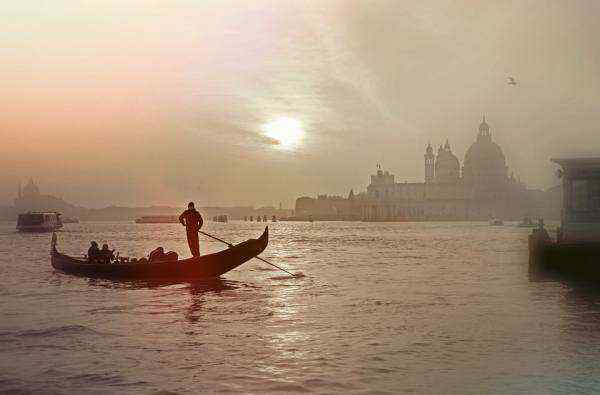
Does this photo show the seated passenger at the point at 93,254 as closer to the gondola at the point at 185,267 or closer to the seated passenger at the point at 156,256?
the gondola at the point at 185,267

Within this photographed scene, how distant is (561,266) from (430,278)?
5406mm

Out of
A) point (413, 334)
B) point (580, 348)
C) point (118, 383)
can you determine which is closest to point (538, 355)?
point (580, 348)

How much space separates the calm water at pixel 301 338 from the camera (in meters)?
Answer: 10.4

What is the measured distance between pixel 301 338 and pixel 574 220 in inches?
782

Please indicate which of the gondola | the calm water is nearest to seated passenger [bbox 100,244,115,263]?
the gondola

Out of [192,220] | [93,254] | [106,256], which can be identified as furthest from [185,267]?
[93,254]

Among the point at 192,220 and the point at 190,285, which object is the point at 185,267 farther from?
the point at 192,220

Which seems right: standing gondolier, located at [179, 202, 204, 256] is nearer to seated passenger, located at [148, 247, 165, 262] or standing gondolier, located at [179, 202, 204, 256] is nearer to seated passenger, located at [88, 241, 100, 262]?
seated passenger, located at [148, 247, 165, 262]

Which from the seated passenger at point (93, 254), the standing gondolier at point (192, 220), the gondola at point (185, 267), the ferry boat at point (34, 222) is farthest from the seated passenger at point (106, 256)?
the ferry boat at point (34, 222)

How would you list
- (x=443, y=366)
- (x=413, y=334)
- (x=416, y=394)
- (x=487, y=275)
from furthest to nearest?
(x=487, y=275) → (x=413, y=334) → (x=443, y=366) → (x=416, y=394)

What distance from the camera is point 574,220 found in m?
29.8

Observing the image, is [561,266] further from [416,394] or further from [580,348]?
[416,394]

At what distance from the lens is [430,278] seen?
2988cm

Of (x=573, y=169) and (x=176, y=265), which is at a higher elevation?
(x=573, y=169)
